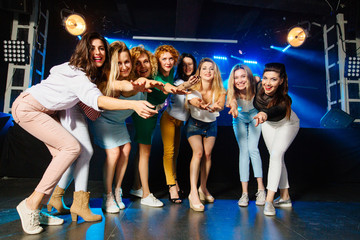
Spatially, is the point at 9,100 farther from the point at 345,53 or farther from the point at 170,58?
the point at 345,53

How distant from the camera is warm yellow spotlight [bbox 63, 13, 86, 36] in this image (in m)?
4.75

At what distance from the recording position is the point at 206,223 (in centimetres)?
178

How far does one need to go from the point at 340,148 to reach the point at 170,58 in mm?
3065

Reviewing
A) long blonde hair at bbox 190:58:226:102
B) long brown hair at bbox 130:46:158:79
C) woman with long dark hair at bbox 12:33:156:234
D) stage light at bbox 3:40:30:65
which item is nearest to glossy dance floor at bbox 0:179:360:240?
woman with long dark hair at bbox 12:33:156:234

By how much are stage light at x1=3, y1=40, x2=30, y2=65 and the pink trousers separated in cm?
309

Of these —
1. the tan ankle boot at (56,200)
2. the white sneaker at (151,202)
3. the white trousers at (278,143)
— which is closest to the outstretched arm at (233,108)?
the white trousers at (278,143)

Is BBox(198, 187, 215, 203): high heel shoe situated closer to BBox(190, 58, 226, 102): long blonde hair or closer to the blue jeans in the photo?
the blue jeans

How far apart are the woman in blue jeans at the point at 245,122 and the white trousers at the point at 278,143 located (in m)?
0.18

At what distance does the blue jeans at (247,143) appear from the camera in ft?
8.37

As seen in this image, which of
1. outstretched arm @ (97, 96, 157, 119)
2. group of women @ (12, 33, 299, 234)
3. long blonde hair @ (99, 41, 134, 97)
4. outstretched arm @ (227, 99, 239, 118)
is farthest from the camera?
outstretched arm @ (227, 99, 239, 118)

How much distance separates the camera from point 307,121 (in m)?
8.05

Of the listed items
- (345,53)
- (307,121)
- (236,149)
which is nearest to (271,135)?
(236,149)

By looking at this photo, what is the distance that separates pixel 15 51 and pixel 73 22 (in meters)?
1.24

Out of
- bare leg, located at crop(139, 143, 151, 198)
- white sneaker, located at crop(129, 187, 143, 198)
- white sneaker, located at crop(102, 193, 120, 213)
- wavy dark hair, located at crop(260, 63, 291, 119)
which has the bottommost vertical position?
white sneaker, located at crop(129, 187, 143, 198)
